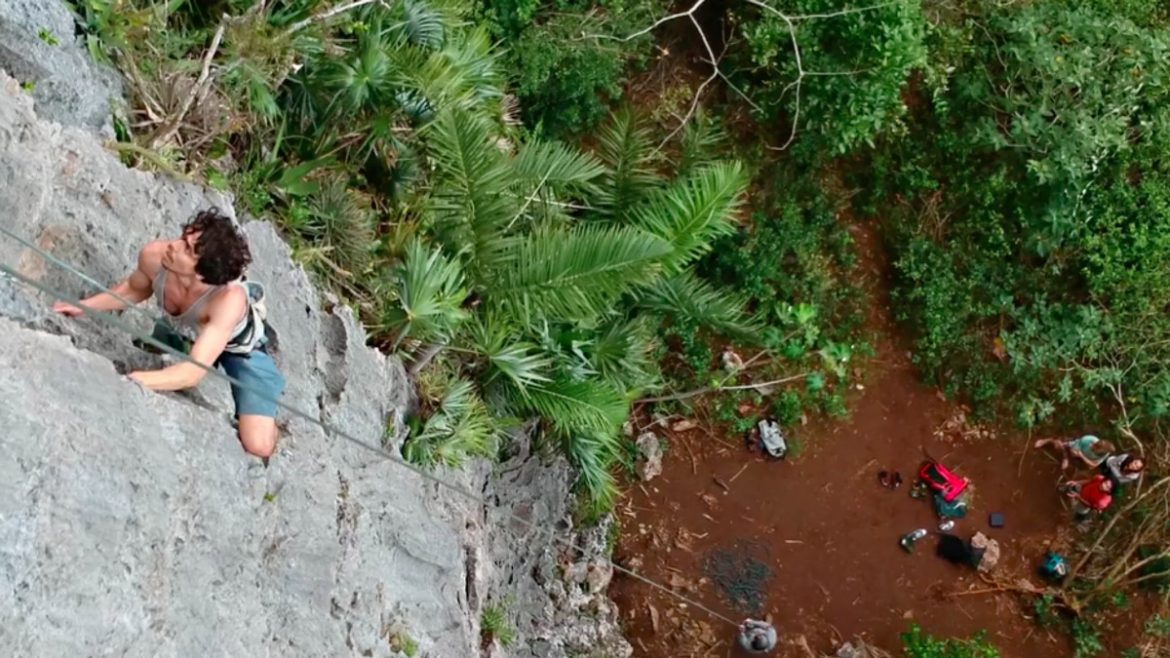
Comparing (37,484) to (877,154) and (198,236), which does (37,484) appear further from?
(877,154)

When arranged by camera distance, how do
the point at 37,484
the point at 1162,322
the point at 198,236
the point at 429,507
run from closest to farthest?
1. the point at 37,484
2. the point at 198,236
3. the point at 429,507
4. the point at 1162,322

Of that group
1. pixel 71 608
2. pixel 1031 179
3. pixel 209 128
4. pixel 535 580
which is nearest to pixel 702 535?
pixel 535 580

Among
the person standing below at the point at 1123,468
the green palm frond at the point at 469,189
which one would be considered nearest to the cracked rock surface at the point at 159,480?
the green palm frond at the point at 469,189

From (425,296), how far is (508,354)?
0.71m

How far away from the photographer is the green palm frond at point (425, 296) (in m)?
4.82

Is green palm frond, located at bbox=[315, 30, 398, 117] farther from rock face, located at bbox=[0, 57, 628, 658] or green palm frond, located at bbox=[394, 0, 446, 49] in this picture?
rock face, located at bbox=[0, 57, 628, 658]

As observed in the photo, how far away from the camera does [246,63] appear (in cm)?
447

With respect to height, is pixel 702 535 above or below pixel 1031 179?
below

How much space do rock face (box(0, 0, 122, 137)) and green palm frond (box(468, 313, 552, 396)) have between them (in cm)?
217

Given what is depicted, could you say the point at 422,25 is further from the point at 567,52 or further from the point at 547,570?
the point at 547,570

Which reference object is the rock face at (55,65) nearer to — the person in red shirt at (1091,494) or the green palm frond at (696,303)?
the green palm frond at (696,303)

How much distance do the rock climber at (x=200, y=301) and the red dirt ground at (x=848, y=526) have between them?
4.64 m

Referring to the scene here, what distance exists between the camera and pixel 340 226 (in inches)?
198

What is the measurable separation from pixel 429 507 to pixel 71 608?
258cm
